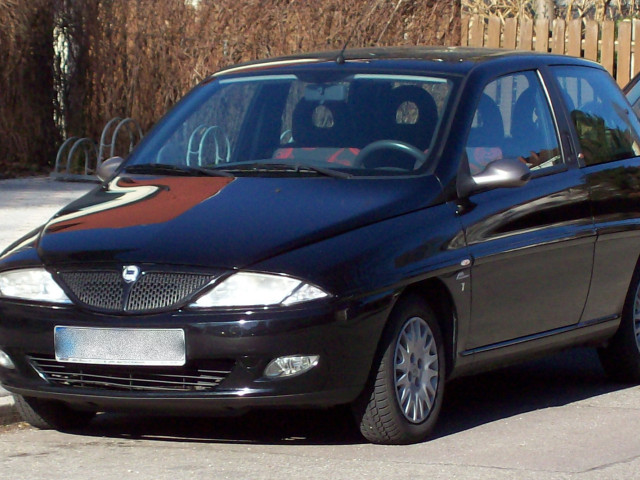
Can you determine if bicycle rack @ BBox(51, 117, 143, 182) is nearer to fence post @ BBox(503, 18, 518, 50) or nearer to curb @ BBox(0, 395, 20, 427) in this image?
A: fence post @ BBox(503, 18, 518, 50)

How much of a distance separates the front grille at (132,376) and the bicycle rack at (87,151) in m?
11.3

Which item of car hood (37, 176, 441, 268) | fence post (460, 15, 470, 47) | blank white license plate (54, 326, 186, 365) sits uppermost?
fence post (460, 15, 470, 47)

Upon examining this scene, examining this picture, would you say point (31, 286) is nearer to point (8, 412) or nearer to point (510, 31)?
point (8, 412)

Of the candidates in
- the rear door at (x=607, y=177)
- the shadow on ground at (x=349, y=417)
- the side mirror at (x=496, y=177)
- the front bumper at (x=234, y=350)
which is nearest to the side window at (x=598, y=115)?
the rear door at (x=607, y=177)

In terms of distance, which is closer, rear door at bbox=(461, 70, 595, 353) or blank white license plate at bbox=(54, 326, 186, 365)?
blank white license plate at bbox=(54, 326, 186, 365)

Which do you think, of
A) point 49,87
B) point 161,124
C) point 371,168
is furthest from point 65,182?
point 371,168

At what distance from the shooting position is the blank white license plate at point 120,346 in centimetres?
549

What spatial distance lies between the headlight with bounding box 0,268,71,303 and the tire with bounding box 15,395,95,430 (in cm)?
59

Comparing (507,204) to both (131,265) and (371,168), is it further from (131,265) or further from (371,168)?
(131,265)

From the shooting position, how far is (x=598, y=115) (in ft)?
25.4

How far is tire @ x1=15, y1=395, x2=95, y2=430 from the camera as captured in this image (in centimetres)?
626

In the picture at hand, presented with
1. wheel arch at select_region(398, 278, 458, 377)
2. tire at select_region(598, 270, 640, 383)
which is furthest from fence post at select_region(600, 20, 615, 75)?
wheel arch at select_region(398, 278, 458, 377)

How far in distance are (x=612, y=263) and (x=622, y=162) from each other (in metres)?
0.66

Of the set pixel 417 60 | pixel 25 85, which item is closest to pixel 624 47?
pixel 25 85
